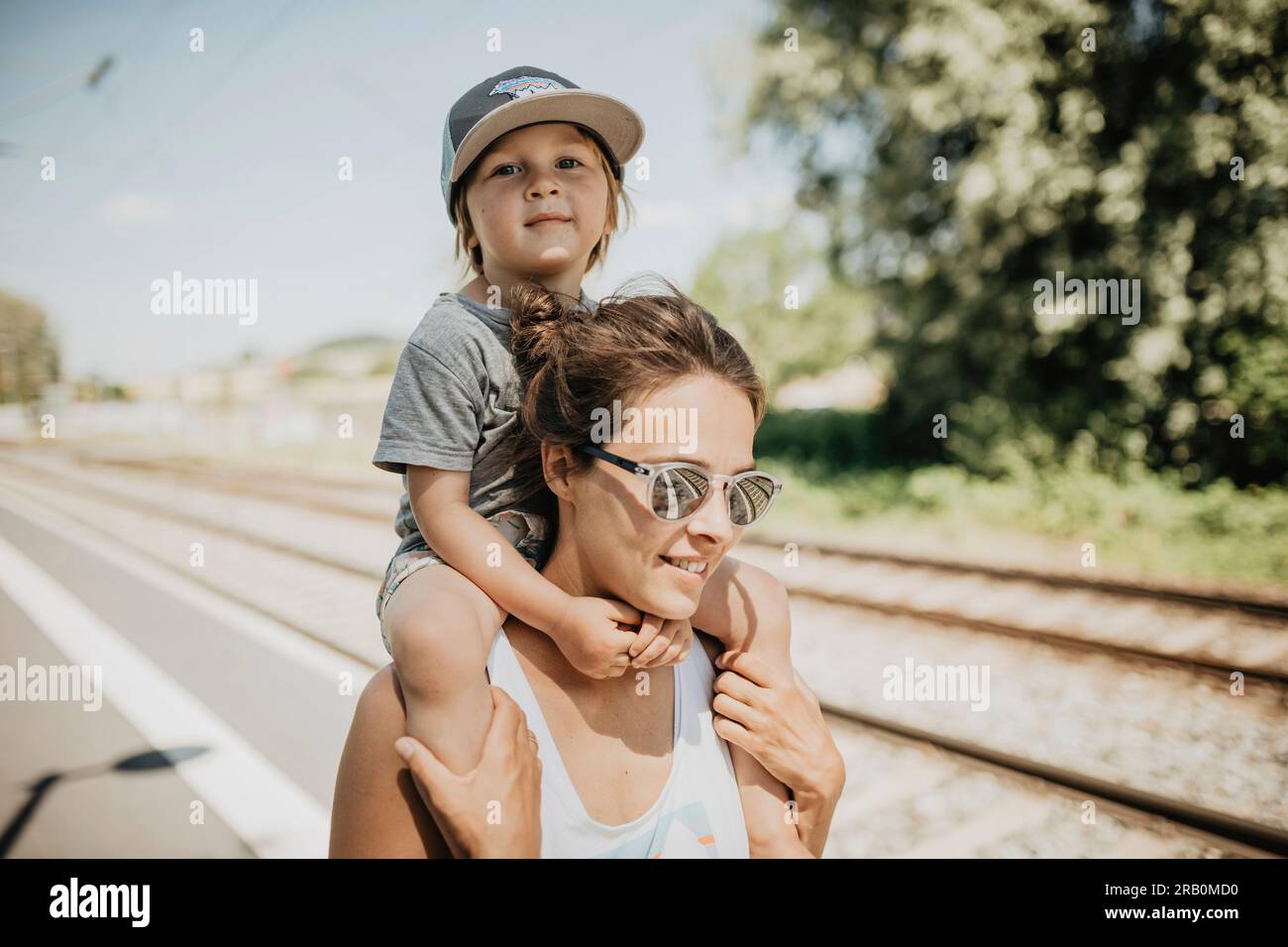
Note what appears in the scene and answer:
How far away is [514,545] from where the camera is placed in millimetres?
1870

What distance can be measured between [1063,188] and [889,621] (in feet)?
23.3

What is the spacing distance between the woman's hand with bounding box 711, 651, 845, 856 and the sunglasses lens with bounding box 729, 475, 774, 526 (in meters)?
0.36

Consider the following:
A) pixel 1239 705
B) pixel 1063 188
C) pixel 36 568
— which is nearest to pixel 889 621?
pixel 1239 705

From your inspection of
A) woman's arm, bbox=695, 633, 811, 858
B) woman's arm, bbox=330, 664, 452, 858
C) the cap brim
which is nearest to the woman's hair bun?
the cap brim

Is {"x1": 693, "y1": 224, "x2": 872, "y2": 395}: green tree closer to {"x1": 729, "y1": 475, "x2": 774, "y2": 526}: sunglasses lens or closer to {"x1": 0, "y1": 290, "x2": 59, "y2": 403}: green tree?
{"x1": 0, "y1": 290, "x2": 59, "y2": 403}: green tree

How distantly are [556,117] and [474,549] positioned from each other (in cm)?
91

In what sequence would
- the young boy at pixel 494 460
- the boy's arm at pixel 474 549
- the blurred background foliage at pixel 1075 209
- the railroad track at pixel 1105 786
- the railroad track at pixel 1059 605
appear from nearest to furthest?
the young boy at pixel 494 460, the boy's arm at pixel 474 549, the railroad track at pixel 1105 786, the railroad track at pixel 1059 605, the blurred background foliage at pixel 1075 209

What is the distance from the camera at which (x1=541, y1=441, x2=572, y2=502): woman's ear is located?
1716mm

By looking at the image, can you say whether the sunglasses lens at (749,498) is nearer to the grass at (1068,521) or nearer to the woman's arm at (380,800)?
the woman's arm at (380,800)

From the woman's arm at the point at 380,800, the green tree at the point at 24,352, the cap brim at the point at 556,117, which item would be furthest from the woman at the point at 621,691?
the green tree at the point at 24,352

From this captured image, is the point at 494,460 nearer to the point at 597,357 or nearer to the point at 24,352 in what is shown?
the point at 597,357

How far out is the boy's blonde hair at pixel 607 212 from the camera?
6.40 ft

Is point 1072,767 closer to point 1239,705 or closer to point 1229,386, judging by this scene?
point 1239,705

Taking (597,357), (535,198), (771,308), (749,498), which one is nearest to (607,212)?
(535,198)
